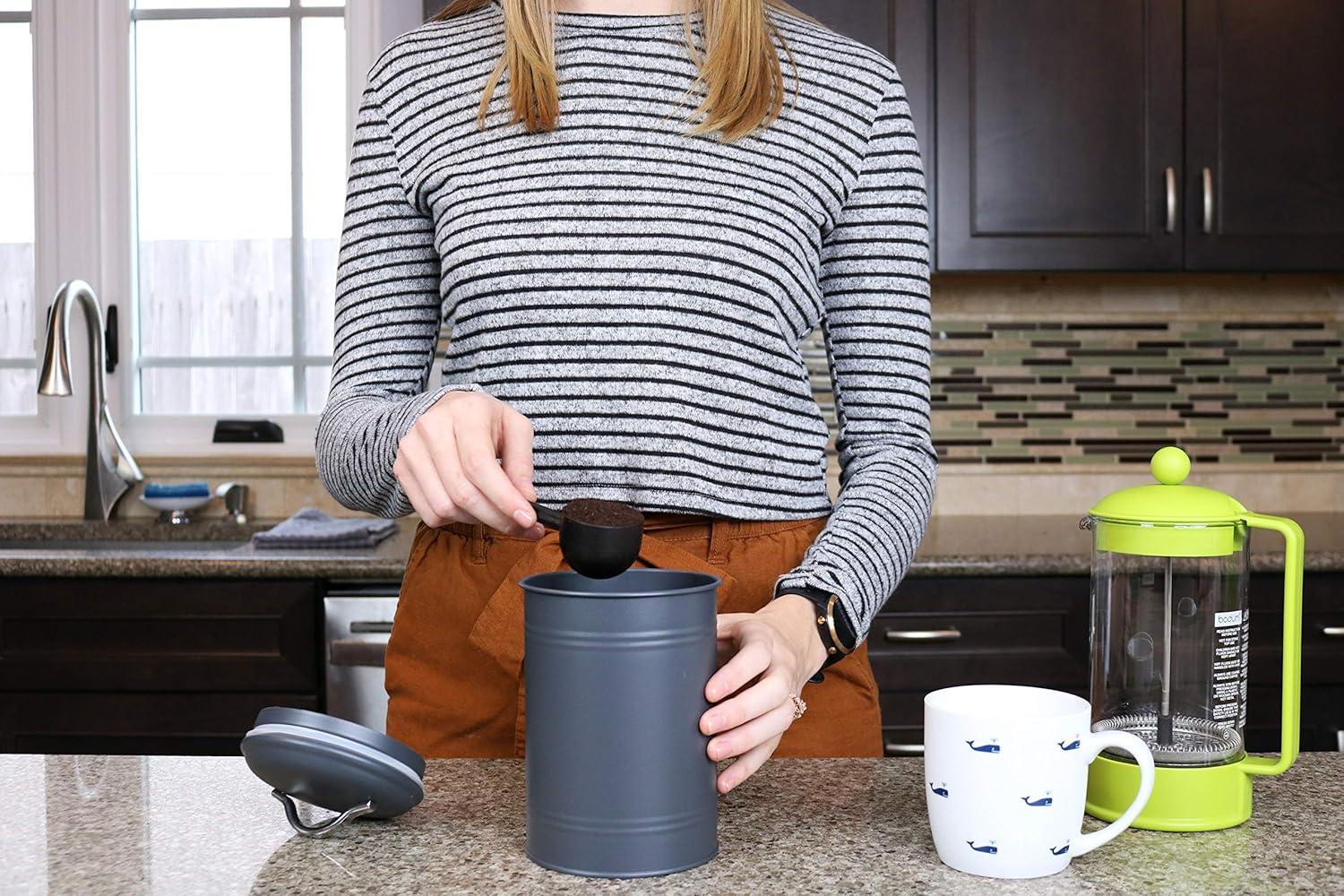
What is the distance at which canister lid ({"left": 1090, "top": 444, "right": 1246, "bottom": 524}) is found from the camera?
74cm

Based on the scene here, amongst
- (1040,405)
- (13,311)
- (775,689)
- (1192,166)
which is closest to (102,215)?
(13,311)

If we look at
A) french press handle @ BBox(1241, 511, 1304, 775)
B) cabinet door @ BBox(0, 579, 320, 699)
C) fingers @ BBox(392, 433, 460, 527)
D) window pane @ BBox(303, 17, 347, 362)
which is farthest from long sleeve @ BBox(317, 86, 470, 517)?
window pane @ BBox(303, 17, 347, 362)

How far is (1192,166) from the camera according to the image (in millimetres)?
2291

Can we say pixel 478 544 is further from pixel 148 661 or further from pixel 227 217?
pixel 227 217

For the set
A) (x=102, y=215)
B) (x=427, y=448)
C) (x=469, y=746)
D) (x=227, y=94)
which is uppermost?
(x=227, y=94)

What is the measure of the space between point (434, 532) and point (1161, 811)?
0.57m

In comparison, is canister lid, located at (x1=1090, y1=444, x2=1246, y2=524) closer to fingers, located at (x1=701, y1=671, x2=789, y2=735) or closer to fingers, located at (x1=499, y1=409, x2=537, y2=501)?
fingers, located at (x1=701, y1=671, x2=789, y2=735)

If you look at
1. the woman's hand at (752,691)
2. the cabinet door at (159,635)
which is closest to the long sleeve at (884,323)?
the woman's hand at (752,691)

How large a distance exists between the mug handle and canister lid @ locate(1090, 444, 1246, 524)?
0.44ft

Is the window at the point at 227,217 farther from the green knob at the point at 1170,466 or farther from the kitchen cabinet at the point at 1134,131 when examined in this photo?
the green knob at the point at 1170,466

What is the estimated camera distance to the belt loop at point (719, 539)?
986 mm

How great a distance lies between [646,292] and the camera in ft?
3.21

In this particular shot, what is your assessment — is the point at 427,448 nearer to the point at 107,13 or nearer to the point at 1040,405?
the point at 1040,405

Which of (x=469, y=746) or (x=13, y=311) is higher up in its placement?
(x=13, y=311)
